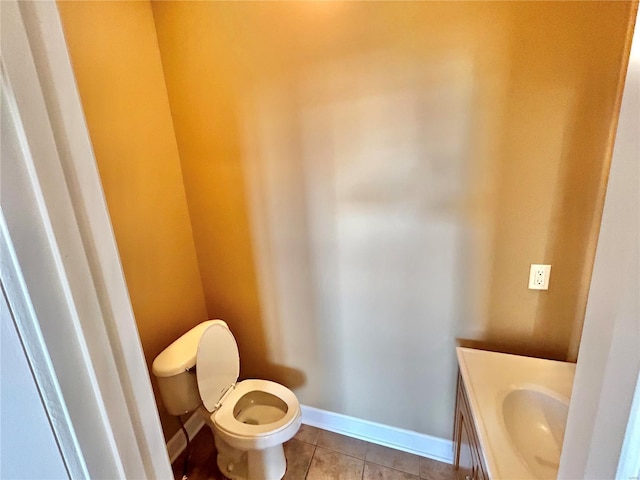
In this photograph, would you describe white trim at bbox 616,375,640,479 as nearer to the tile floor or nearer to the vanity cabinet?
the vanity cabinet

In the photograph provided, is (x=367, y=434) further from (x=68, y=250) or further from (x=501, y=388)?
(x=68, y=250)

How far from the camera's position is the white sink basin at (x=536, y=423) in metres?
1.16

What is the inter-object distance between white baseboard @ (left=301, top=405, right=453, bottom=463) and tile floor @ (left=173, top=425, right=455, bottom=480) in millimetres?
29

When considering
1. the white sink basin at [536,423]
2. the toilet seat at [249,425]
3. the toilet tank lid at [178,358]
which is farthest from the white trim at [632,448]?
the toilet tank lid at [178,358]

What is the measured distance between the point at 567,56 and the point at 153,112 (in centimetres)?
173

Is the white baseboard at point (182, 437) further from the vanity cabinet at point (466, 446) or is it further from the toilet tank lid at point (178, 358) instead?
the vanity cabinet at point (466, 446)

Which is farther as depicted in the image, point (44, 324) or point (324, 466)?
point (324, 466)

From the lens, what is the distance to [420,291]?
1628mm

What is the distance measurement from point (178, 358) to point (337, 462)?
1.01 m

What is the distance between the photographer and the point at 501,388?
4.28 ft

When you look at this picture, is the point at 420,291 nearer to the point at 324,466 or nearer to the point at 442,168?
the point at 442,168

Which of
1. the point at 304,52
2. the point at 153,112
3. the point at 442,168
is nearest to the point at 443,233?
the point at 442,168

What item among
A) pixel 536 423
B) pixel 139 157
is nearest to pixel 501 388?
pixel 536 423

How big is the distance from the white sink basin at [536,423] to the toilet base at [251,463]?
1.08 m
